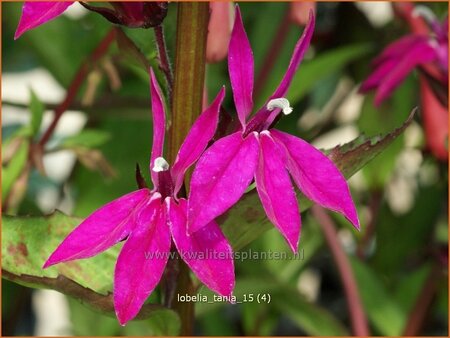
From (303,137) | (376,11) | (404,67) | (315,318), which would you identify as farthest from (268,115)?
(376,11)

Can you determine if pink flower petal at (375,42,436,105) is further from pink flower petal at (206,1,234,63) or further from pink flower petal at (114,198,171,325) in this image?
pink flower petal at (114,198,171,325)

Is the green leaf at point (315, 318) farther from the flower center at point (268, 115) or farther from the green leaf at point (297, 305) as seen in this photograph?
the flower center at point (268, 115)

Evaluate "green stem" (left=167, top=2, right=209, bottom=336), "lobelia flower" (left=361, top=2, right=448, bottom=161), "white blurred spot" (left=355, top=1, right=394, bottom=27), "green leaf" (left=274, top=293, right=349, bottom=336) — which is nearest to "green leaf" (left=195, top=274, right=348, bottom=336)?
"green leaf" (left=274, top=293, right=349, bottom=336)

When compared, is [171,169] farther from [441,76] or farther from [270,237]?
[270,237]

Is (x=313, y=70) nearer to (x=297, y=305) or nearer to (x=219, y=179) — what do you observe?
(x=297, y=305)

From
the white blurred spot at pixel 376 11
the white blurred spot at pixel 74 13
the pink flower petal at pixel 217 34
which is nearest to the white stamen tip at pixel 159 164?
the pink flower petal at pixel 217 34

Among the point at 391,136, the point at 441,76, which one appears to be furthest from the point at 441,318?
the point at 391,136
